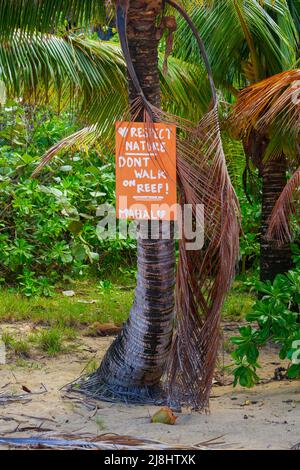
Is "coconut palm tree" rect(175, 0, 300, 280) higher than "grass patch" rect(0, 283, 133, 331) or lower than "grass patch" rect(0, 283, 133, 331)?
higher

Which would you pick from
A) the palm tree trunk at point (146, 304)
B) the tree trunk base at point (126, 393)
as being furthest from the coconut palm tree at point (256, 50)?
the tree trunk base at point (126, 393)

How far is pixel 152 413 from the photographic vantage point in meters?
5.59

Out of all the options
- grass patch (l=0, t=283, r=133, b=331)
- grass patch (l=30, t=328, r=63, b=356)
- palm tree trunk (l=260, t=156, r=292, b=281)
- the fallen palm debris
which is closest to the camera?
the fallen palm debris

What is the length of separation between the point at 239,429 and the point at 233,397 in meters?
0.94

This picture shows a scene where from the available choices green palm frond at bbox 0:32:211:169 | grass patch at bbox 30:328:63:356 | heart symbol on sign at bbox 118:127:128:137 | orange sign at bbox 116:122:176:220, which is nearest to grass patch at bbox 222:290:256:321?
grass patch at bbox 30:328:63:356

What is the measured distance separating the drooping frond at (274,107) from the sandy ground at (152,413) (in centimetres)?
197

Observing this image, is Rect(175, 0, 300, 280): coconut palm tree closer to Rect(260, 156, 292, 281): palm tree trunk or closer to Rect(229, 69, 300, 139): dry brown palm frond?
Rect(260, 156, 292, 281): palm tree trunk

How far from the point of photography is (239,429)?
5.20 m

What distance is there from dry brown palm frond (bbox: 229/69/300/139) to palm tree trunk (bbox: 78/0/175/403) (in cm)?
75

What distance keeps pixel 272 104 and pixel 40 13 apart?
6.14 feet

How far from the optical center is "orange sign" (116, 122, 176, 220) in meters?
5.24

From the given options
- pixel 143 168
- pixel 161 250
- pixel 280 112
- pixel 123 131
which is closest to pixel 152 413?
pixel 161 250

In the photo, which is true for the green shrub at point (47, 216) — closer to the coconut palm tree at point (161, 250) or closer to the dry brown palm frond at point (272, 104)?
the coconut palm tree at point (161, 250)
